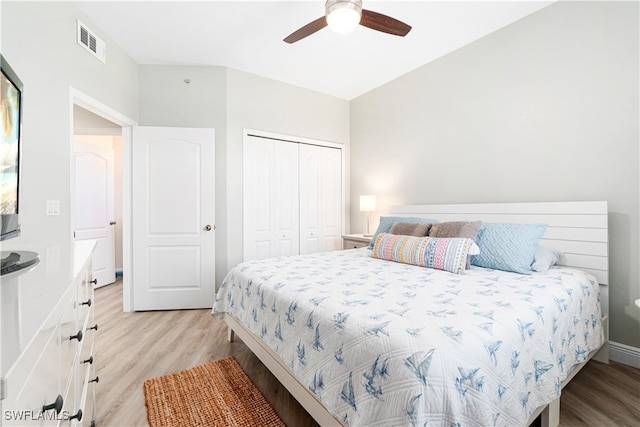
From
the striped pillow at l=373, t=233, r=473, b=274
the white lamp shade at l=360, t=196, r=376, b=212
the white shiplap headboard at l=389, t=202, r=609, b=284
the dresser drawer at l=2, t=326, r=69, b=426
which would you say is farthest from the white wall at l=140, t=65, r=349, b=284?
the dresser drawer at l=2, t=326, r=69, b=426

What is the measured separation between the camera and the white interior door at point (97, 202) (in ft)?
13.5

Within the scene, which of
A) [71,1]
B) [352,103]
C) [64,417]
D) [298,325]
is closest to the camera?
[64,417]

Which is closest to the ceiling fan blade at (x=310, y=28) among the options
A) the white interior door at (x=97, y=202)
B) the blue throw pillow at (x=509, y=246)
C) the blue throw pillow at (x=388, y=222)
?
the blue throw pillow at (x=388, y=222)

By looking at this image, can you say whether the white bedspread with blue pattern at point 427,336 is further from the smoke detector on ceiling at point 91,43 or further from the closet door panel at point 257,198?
the smoke detector on ceiling at point 91,43

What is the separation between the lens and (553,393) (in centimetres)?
135

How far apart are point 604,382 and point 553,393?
3.27 feet

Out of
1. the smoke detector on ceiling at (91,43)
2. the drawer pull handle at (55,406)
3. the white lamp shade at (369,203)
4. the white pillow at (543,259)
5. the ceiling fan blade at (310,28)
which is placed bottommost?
the drawer pull handle at (55,406)

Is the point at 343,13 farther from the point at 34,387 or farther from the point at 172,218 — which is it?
the point at 172,218

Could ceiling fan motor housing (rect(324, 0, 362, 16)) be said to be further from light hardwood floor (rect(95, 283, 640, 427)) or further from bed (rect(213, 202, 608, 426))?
light hardwood floor (rect(95, 283, 640, 427))

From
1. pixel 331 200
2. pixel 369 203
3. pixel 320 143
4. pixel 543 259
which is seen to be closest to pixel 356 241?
pixel 369 203

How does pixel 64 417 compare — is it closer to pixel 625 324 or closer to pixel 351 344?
pixel 351 344

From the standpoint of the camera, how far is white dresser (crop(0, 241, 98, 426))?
420 millimetres

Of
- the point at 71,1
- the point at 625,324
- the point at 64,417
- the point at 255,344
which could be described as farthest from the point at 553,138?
the point at 71,1

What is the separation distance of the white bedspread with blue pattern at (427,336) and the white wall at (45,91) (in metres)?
1.50
